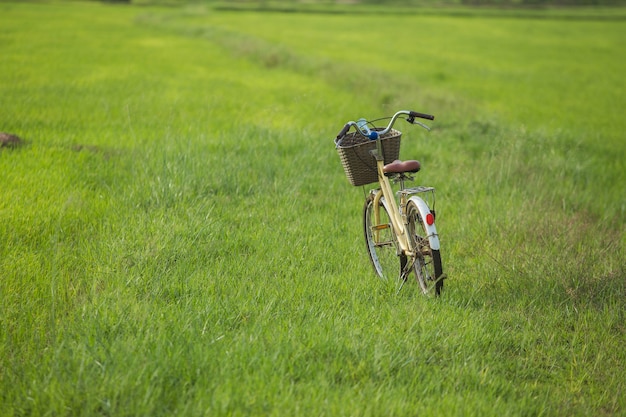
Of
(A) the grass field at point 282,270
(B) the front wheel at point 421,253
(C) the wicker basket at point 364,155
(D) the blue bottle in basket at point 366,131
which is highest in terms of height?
(D) the blue bottle in basket at point 366,131

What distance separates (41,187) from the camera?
5.79 metres

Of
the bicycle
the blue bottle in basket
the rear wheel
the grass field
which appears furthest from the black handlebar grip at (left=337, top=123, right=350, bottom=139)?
the grass field

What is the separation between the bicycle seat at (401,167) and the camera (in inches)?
155

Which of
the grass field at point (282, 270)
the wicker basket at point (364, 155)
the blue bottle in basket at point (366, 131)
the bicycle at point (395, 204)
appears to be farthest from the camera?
the wicker basket at point (364, 155)

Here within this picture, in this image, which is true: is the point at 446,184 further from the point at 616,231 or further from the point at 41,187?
the point at 41,187

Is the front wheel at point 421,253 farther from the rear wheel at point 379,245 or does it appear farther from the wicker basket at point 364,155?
the wicker basket at point 364,155

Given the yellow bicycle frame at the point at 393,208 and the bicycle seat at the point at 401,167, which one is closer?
the bicycle seat at the point at 401,167

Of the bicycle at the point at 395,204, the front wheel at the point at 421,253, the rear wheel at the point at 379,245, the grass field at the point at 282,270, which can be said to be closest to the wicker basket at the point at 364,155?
the bicycle at the point at 395,204

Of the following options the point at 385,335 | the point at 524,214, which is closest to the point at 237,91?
the point at 524,214

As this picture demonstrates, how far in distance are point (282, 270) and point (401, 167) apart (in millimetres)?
1118

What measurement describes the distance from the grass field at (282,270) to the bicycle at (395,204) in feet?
0.65

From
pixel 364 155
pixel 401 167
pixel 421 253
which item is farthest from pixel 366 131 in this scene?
pixel 421 253

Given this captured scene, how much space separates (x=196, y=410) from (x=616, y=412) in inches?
78.7

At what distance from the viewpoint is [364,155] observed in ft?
14.3
